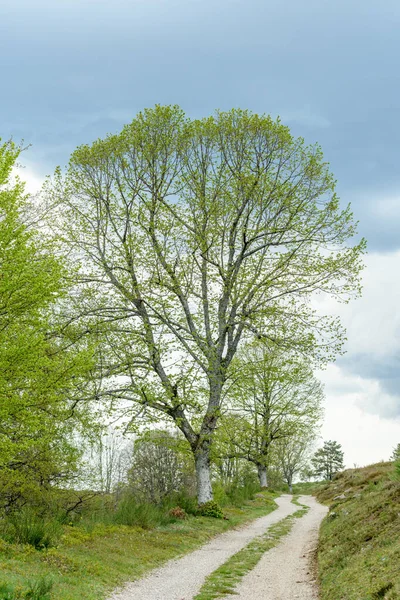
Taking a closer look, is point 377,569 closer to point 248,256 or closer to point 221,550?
point 221,550

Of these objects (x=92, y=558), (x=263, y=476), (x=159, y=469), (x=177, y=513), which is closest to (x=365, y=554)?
(x=92, y=558)

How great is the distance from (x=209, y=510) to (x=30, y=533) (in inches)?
400

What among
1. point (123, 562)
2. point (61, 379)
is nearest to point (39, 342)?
point (61, 379)

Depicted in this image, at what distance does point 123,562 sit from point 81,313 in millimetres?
10617

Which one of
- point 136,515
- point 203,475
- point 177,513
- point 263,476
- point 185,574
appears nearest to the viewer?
point 185,574

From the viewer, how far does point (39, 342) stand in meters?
11.6

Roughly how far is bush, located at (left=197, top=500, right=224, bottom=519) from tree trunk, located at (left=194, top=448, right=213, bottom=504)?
46cm

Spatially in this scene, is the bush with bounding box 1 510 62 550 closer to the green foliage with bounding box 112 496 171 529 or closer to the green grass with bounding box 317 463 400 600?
the green foliage with bounding box 112 496 171 529

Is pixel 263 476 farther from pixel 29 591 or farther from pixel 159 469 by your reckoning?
pixel 29 591

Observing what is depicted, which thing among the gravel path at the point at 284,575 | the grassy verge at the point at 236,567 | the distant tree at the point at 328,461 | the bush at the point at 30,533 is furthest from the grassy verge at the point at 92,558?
the distant tree at the point at 328,461

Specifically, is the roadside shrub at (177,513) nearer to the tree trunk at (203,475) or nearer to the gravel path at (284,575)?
the tree trunk at (203,475)

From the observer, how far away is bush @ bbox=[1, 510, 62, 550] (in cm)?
1101

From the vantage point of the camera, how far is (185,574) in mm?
11320

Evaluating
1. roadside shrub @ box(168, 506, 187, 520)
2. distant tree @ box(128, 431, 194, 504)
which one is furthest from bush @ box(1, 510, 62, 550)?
distant tree @ box(128, 431, 194, 504)
